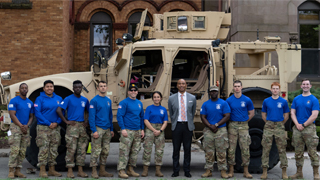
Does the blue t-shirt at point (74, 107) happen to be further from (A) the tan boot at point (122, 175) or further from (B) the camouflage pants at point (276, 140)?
(B) the camouflage pants at point (276, 140)

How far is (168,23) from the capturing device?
9859 millimetres

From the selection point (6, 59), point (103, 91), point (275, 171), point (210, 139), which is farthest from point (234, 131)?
point (6, 59)

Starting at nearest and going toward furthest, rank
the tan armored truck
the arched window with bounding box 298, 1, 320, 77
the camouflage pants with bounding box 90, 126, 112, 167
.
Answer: the camouflage pants with bounding box 90, 126, 112, 167 < the tan armored truck < the arched window with bounding box 298, 1, 320, 77

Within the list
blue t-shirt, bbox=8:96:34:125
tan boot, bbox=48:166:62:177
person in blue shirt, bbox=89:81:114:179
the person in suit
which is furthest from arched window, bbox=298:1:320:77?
blue t-shirt, bbox=8:96:34:125

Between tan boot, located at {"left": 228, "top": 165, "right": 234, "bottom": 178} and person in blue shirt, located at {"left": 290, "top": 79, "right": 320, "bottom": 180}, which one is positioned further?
tan boot, located at {"left": 228, "top": 165, "right": 234, "bottom": 178}

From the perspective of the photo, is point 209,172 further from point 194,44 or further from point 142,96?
point 194,44

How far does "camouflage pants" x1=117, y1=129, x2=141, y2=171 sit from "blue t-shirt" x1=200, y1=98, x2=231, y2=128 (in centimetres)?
132

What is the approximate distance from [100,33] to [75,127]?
11.1 m

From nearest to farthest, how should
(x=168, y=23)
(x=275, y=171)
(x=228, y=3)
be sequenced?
(x=275, y=171), (x=168, y=23), (x=228, y=3)

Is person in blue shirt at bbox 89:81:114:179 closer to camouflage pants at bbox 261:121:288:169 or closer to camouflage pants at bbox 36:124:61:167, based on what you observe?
camouflage pants at bbox 36:124:61:167

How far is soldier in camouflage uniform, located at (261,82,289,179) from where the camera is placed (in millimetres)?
7969

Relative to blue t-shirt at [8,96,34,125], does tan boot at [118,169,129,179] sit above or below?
below

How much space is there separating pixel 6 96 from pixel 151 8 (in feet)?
33.9

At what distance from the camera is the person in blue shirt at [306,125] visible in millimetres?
7836
